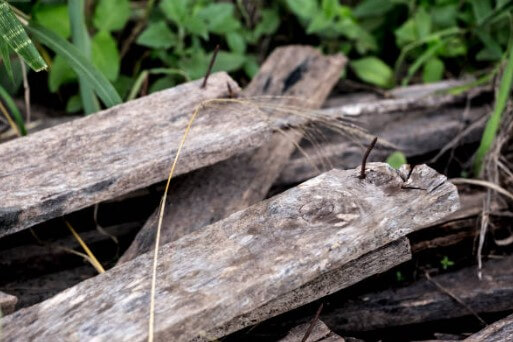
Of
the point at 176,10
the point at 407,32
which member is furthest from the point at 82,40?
the point at 407,32

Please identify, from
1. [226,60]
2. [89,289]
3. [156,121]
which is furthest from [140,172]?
[226,60]

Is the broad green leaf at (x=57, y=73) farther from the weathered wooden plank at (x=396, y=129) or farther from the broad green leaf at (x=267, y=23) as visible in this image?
the weathered wooden plank at (x=396, y=129)

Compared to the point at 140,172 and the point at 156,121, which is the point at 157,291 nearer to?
the point at 140,172

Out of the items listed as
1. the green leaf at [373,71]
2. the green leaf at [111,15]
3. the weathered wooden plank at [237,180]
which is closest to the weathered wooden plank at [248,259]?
the weathered wooden plank at [237,180]

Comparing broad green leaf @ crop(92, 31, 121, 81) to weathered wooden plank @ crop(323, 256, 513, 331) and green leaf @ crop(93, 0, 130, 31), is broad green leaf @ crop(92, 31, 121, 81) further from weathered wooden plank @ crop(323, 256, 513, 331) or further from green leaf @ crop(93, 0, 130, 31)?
weathered wooden plank @ crop(323, 256, 513, 331)

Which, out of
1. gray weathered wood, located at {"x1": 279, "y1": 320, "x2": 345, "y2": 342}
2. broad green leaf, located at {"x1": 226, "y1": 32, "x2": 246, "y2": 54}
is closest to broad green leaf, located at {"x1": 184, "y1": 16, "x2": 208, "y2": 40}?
broad green leaf, located at {"x1": 226, "y1": 32, "x2": 246, "y2": 54}
